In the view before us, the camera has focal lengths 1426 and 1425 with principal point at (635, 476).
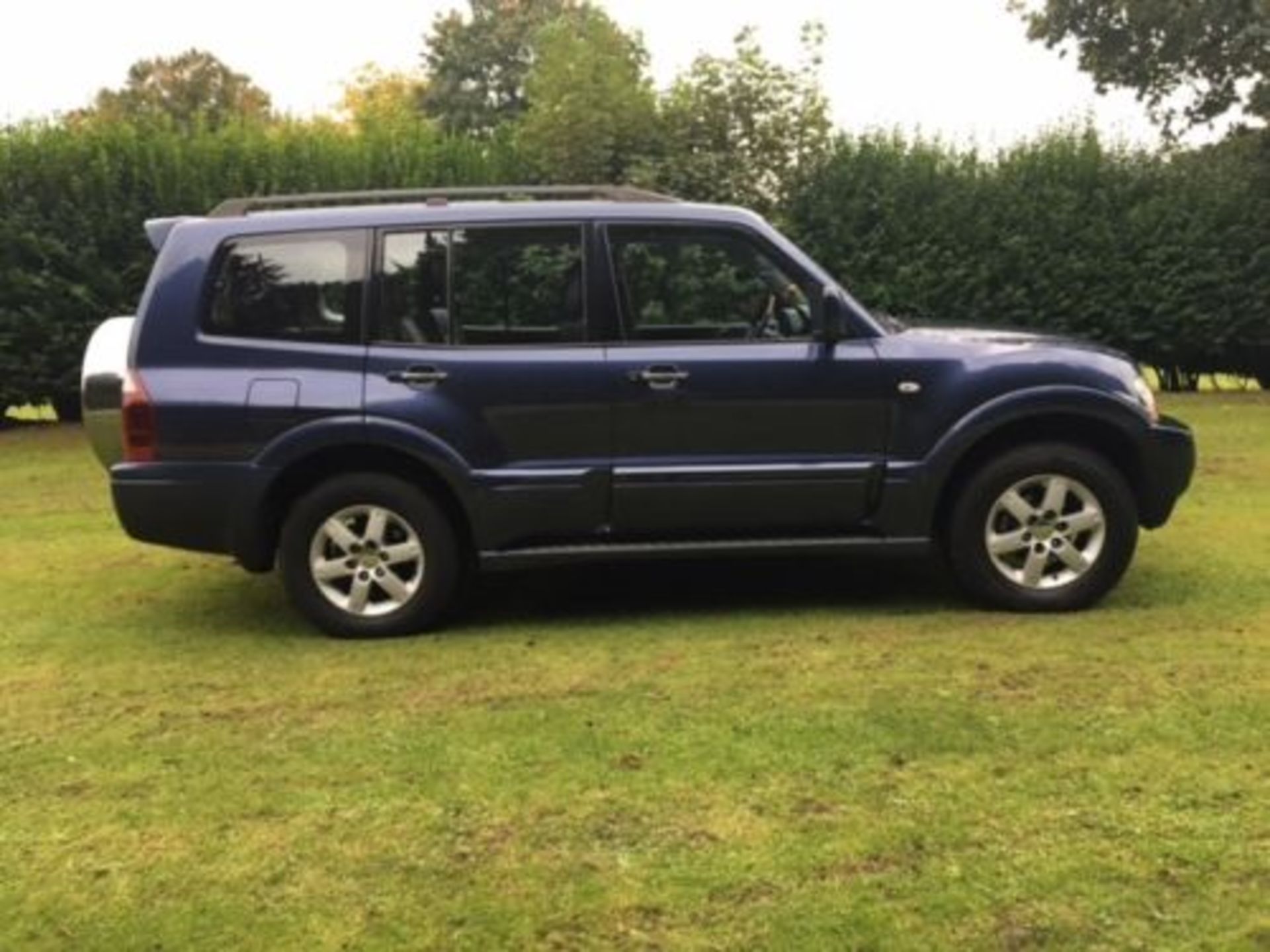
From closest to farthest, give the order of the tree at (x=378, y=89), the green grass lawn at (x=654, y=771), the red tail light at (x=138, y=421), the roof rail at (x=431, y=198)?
the green grass lawn at (x=654, y=771)
the red tail light at (x=138, y=421)
the roof rail at (x=431, y=198)
the tree at (x=378, y=89)

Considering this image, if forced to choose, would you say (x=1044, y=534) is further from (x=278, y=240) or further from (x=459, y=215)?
(x=278, y=240)

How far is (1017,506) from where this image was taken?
611 cm

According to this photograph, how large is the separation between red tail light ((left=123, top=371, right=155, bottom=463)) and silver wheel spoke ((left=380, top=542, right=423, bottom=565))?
40.6 inches

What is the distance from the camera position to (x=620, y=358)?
19.6 feet

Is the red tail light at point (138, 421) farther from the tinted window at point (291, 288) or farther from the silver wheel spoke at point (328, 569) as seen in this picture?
the silver wheel spoke at point (328, 569)

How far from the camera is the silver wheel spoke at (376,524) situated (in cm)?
596

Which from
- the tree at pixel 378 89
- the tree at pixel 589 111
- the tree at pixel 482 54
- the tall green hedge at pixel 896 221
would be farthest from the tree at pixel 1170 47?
the tree at pixel 482 54

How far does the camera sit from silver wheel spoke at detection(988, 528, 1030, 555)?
612 cm

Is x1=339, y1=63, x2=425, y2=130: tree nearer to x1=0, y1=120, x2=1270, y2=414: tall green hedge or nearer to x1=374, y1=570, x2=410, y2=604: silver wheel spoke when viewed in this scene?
x1=0, y1=120, x2=1270, y2=414: tall green hedge

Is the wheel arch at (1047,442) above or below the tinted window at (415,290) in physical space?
below

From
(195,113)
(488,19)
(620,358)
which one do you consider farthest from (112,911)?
(488,19)

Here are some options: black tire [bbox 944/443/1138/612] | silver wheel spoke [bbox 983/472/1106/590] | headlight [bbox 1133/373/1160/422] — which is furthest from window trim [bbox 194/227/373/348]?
headlight [bbox 1133/373/1160/422]

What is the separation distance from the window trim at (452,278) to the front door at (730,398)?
123 mm

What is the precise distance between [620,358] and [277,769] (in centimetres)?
231
